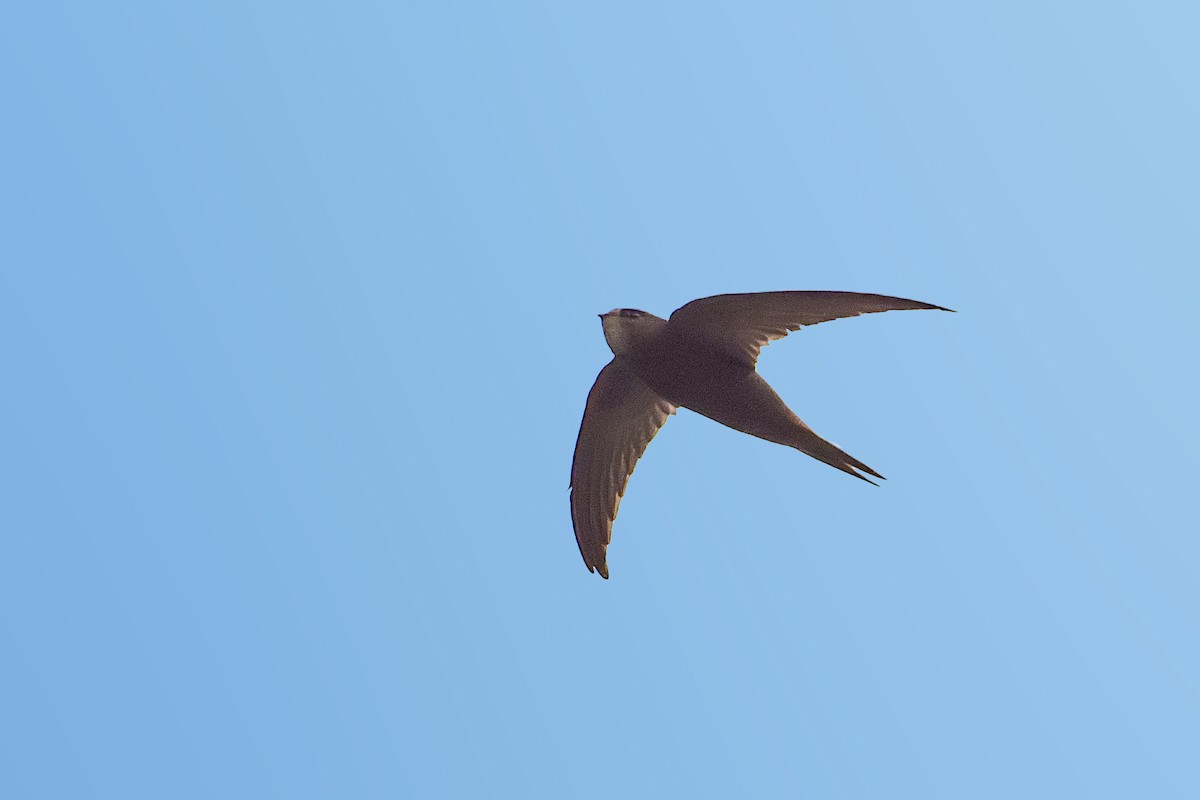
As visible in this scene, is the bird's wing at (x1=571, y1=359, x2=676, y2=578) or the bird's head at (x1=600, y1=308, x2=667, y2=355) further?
the bird's wing at (x1=571, y1=359, x2=676, y2=578)

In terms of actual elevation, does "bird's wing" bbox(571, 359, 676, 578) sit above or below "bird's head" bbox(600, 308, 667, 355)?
below

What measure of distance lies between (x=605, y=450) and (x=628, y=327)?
3.01 feet

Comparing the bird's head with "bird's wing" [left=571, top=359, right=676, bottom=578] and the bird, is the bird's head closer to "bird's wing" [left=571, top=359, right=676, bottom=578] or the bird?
the bird

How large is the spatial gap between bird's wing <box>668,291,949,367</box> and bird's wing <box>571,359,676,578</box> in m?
0.64

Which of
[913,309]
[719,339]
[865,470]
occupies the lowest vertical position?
[865,470]

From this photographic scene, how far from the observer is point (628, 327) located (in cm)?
563

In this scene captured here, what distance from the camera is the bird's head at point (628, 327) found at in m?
5.62

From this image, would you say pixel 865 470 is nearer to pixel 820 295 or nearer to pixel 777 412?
pixel 777 412

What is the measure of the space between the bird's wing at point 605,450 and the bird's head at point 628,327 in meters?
0.50

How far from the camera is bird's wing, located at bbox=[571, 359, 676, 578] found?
6.18 metres

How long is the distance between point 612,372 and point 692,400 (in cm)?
52

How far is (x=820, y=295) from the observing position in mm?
5297

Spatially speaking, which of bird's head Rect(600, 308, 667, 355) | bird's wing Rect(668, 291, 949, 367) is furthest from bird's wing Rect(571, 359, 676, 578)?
bird's wing Rect(668, 291, 949, 367)

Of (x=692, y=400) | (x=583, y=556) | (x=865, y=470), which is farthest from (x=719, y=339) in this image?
(x=583, y=556)
